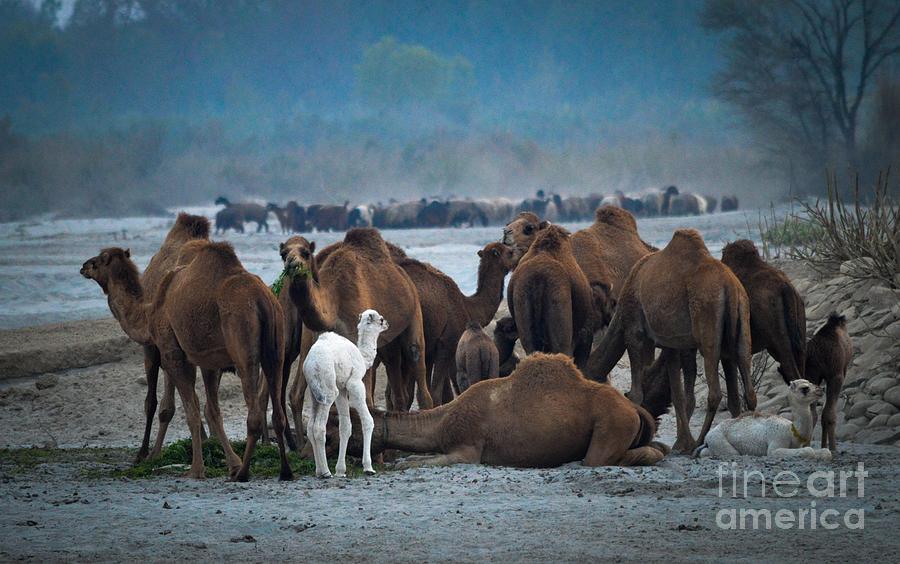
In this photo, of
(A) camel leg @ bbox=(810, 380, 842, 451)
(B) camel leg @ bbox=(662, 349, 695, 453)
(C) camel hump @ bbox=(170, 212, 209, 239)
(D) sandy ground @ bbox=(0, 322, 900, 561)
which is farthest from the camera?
(C) camel hump @ bbox=(170, 212, 209, 239)

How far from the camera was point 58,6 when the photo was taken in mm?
76562

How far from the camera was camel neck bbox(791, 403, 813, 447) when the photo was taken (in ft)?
33.0

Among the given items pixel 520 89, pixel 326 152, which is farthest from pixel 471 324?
pixel 520 89

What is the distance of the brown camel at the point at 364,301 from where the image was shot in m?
10.6

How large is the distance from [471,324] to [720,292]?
2517mm

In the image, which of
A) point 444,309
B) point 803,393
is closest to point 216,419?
point 444,309

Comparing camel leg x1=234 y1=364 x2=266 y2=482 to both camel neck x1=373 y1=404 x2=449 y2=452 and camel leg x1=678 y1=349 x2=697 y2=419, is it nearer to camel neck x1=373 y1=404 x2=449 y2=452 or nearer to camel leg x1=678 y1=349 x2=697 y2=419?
camel neck x1=373 y1=404 x2=449 y2=452

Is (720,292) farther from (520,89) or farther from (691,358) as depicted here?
(520,89)

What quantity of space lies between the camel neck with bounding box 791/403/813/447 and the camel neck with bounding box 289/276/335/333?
370 cm

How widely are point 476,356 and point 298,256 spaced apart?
2835 mm

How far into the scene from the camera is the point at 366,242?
465 inches

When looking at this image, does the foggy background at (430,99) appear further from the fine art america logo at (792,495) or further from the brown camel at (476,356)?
the fine art america logo at (792,495)

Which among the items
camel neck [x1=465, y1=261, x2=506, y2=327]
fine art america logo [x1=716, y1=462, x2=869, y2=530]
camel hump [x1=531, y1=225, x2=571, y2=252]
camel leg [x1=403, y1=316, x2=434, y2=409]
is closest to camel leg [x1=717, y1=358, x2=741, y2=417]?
fine art america logo [x1=716, y1=462, x2=869, y2=530]

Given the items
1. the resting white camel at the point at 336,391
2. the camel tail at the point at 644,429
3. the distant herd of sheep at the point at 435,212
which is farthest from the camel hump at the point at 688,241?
the distant herd of sheep at the point at 435,212
